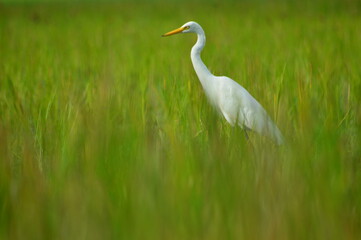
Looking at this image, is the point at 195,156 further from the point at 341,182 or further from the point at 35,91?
the point at 35,91

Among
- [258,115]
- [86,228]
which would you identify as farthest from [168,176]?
[258,115]

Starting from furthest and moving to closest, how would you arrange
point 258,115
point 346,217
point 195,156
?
point 258,115
point 195,156
point 346,217

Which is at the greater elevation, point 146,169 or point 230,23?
point 230,23

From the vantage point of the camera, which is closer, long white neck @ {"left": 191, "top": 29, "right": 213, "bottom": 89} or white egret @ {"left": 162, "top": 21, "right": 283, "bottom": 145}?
white egret @ {"left": 162, "top": 21, "right": 283, "bottom": 145}

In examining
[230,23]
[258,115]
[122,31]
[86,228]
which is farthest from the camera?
[230,23]

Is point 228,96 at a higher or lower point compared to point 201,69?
lower

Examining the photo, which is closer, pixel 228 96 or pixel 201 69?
pixel 228 96

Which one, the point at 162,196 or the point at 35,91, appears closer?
the point at 162,196

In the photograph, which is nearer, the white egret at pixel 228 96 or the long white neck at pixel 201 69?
the white egret at pixel 228 96

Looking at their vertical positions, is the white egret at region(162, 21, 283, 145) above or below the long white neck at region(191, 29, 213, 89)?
below

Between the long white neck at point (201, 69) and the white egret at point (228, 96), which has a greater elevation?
the long white neck at point (201, 69)

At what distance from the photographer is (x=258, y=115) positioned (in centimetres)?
252

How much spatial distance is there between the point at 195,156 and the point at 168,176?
0.09 m

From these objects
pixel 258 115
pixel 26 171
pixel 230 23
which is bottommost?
pixel 258 115
